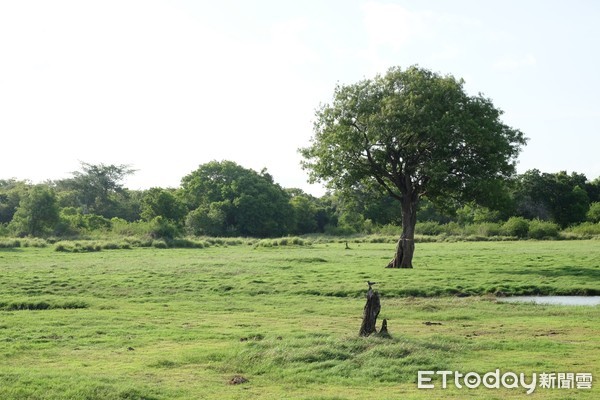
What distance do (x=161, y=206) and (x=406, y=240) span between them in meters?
57.9

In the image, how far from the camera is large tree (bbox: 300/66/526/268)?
144ft

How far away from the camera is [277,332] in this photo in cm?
2055

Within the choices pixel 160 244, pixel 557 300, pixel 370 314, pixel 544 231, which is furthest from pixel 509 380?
pixel 544 231

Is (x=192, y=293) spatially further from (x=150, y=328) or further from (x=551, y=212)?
(x=551, y=212)

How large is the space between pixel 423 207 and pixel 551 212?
19.4 m

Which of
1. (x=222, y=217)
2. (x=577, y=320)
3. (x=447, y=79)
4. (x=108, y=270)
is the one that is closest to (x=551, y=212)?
(x=222, y=217)

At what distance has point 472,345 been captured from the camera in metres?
18.0

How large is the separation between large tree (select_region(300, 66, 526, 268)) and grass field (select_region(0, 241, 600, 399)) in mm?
7000

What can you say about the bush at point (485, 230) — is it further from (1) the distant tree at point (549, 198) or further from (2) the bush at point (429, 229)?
(1) the distant tree at point (549, 198)

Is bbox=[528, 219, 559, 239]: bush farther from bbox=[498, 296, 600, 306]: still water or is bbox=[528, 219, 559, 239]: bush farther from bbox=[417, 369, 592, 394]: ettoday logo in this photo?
bbox=[417, 369, 592, 394]: ettoday logo

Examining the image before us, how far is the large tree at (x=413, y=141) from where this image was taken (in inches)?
1729

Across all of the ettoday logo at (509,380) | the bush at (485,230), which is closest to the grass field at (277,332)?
the ettoday logo at (509,380)

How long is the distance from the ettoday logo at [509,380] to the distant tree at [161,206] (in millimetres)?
82691

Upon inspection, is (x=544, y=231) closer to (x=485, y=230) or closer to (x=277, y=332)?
(x=485, y=230)
